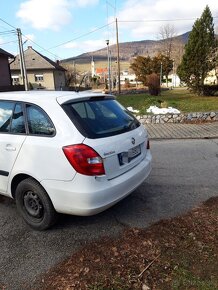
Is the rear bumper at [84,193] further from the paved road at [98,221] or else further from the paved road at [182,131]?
the paved road at [182,131]

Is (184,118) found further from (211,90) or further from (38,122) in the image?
(211,90)

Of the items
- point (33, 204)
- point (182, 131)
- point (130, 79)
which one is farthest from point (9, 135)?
point (130, 79)

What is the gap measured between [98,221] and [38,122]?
1476 mm

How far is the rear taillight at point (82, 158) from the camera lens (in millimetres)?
3094

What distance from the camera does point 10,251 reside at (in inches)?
127

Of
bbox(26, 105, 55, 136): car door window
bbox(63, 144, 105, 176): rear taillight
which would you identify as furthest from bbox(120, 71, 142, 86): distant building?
bbox(63, 144, 105, 176): rear taillight

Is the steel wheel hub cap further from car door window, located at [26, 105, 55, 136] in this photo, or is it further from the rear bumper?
car door window, located at [26, 105, 55, 136]

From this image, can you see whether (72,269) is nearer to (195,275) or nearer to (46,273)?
(46,273)

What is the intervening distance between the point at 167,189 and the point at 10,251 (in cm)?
261

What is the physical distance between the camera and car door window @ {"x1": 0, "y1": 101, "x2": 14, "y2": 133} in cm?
373

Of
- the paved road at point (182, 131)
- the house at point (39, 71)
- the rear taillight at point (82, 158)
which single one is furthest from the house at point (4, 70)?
the rear taillight at point (82, 158)

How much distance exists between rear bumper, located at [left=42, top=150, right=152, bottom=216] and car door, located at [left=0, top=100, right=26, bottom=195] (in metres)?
0.59

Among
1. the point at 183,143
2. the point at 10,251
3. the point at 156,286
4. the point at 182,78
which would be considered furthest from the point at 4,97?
the point at 182,78

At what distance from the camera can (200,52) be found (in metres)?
19.3
